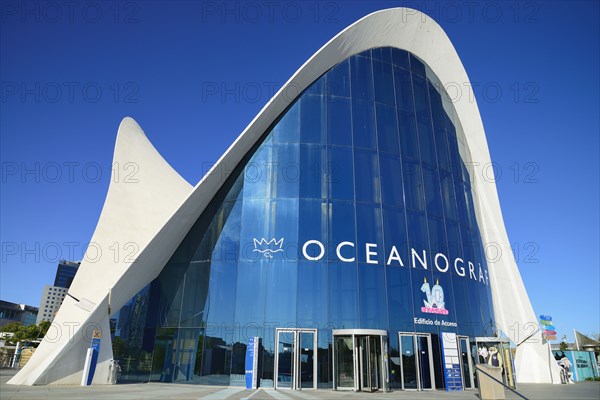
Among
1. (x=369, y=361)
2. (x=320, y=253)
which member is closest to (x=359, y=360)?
(x=369, y=361)

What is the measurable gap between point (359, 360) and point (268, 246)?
17.8 feet

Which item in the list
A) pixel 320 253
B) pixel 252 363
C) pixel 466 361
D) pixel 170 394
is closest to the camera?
pixel 170 394

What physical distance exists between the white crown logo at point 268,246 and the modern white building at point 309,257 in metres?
0.04

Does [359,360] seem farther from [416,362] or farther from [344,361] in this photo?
[416,362]

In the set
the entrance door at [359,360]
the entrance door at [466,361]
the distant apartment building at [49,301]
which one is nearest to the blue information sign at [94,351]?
the entrance door at [359,360]

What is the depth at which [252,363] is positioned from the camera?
14734 mm

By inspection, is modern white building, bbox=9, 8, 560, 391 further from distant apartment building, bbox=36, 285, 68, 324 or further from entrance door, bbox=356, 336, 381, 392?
distant apartment building, bbox=36, 285, 68, 324

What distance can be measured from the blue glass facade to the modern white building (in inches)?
2.4

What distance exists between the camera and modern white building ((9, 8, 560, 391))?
50.5ft

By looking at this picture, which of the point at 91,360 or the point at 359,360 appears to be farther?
the point at 359,360

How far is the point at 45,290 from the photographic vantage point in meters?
153

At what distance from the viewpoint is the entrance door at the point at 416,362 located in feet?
53.1

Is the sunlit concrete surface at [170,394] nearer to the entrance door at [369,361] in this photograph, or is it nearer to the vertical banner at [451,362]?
the entrance door at [369,361]

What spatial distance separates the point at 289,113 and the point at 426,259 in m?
8.95
